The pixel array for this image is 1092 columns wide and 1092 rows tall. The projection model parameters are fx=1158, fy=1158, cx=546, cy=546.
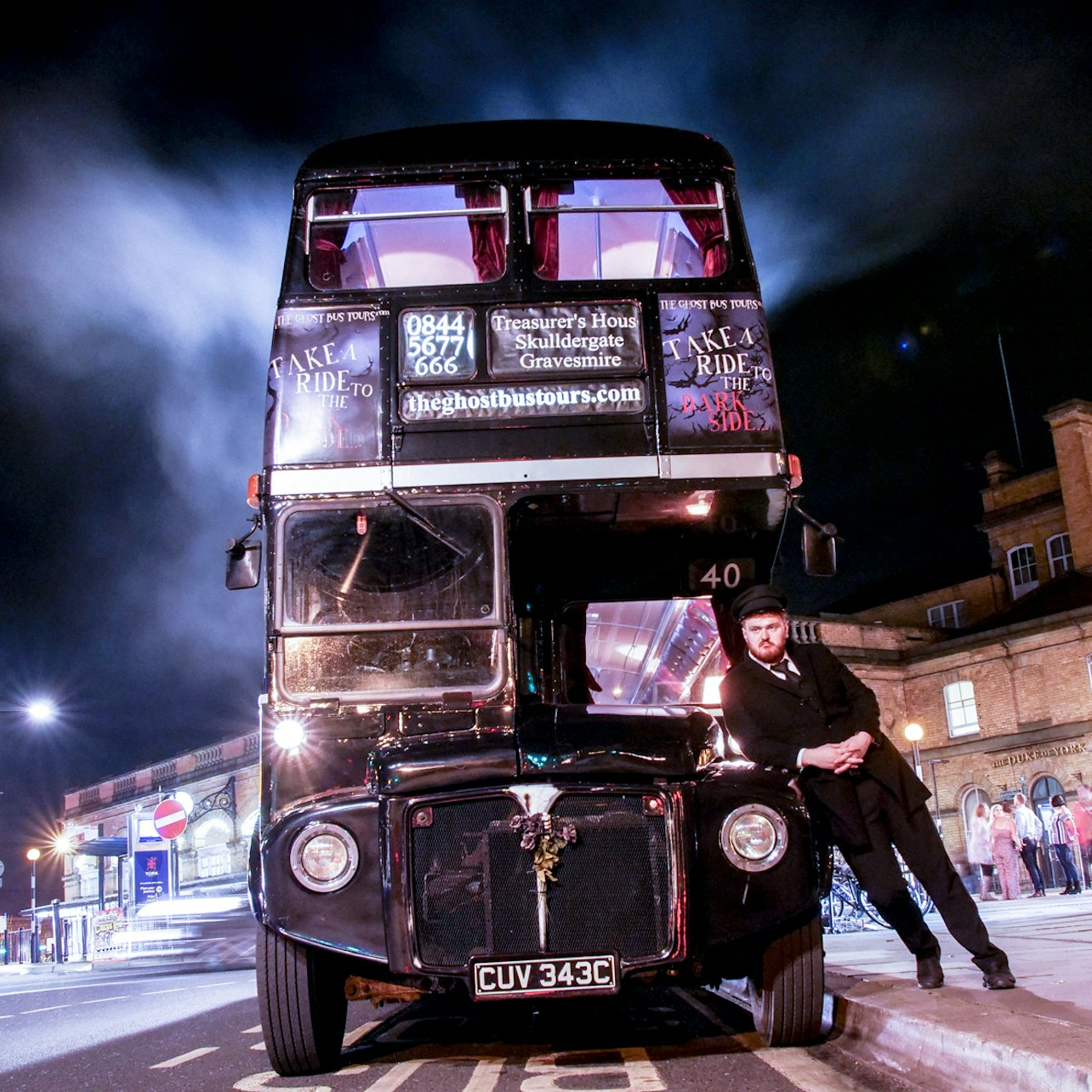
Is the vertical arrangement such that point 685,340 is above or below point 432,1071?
above

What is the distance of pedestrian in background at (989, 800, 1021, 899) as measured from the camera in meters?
19.0

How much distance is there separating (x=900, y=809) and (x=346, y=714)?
2.59m

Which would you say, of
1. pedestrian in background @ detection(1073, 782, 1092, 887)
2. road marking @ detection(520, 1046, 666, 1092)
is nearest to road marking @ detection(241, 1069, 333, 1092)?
road marking @ detection(520, 1046, 666, 1092)

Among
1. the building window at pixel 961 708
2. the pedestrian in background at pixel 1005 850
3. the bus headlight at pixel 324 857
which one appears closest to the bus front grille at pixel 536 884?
the bus headlight at pixel 324 857

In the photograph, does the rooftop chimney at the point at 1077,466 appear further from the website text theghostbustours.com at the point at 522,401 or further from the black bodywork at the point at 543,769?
the website text theghostbustours.com at the point at 522,401

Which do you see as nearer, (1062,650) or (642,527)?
(642,527)

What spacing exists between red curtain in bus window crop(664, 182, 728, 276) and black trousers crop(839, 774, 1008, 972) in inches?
122

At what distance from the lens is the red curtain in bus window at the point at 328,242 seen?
6.53m

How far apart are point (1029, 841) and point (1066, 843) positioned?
540 millimetres

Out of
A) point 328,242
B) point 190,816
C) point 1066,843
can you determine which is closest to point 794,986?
point 328,242

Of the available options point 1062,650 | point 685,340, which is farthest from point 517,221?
point 1062,650

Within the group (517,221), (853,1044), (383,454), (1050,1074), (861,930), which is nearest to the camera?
(1050,1074)

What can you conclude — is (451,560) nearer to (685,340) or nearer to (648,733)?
(648,733)

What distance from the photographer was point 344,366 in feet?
20.2
